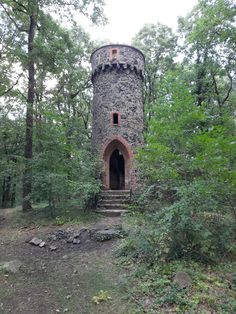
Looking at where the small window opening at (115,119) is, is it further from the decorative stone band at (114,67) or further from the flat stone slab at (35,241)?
the flat stone slab at (35,241)

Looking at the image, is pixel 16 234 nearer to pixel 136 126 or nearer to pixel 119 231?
pixel 119 231

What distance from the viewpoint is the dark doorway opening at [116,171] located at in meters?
14.9

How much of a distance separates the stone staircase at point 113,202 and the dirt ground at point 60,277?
7.79 ft

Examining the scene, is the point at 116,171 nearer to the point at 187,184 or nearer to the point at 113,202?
the point at 113,202

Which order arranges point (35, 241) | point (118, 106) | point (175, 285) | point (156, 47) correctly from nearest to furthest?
point (175, 285) → point (35, 241) → point (118, 106) → point (156, 47)

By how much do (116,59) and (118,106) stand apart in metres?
2.34

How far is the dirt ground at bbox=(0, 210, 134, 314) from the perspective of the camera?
4504mm

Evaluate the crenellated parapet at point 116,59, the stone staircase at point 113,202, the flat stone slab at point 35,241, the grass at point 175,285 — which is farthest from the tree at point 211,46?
the flat stone slab at point 35,241

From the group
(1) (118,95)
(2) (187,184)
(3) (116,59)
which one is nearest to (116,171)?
(1) (118,95)

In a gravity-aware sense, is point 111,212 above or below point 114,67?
below

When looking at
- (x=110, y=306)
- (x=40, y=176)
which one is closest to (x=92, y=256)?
(x=110, y=306)

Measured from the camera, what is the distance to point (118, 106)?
41.1 ft

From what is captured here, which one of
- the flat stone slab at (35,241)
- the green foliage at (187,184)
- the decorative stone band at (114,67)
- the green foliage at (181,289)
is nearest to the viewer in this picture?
the green foliage at (181,289)

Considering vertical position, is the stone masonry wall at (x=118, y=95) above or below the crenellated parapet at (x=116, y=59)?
below
